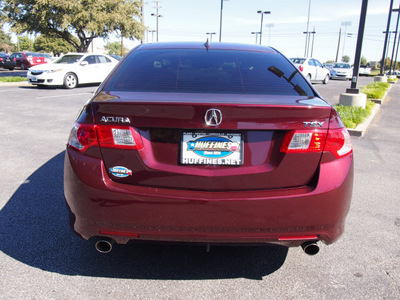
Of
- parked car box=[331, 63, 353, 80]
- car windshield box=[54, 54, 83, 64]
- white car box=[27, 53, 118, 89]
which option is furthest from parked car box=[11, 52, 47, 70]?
parked car box=[331, 63, 353, 80]

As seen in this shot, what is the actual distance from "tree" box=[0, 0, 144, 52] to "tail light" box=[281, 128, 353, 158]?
80.2 ft

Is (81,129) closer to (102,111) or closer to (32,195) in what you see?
(102,111)

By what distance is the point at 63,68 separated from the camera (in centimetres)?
1673

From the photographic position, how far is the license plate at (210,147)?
2.23 meters

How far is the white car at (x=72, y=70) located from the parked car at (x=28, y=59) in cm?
1735

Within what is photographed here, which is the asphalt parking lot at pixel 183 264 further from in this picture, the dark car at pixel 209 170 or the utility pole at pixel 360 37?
the utility pole at pixel 360 37

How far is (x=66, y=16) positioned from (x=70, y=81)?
8.95 metres

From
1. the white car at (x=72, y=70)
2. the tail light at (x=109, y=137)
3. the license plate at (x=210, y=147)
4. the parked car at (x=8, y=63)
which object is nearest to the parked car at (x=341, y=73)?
the white car at (x=72, y=70)

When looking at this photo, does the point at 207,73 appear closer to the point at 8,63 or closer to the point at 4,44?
the point at 8,63

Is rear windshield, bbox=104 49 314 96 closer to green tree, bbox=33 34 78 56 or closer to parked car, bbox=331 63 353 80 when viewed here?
parked car, bbox=331 63 353 80

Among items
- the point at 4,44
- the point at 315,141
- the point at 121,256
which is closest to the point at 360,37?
the point at 315,141

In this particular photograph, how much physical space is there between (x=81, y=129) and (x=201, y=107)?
2.53ft

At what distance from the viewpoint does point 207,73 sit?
9.71 ft

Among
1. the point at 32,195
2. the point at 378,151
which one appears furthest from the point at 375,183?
the point at 32,195
